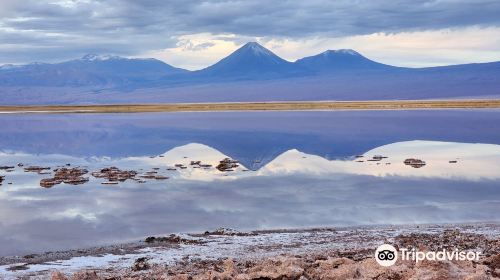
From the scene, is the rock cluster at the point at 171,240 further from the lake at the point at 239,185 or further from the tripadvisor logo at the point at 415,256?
the tripadvisor logo at the point at 415,256

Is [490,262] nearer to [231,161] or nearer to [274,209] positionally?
[274,209]

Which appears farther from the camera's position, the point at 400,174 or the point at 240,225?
the point at 400,174

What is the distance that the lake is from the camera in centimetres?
1238

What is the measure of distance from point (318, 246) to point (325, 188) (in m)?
6.70

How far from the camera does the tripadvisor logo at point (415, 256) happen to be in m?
7.37

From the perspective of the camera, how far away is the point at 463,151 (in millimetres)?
24891

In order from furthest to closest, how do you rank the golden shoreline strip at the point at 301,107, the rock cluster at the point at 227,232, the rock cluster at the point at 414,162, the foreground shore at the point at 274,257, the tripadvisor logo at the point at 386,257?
the golden shoreline strip at the point at 301,107 → the rock cluster at the point at 414,162 → the rock cluster at the point at 227,232 → the tripadvisor logo at the point at 386,257 → the foreground shore at the point at 274,257

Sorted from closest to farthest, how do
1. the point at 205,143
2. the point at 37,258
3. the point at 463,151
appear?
the point at 37,258 < the point at 463,151 < the point at 205,143

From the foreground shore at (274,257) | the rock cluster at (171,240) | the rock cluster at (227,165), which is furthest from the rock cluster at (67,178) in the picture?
the foreground shore at (274,257)

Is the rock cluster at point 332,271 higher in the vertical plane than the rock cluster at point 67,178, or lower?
higher

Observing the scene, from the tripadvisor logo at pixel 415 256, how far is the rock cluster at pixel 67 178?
11901 mm

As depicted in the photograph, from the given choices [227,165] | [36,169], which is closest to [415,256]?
[227,165]

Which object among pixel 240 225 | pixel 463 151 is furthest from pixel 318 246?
pixel 463 151

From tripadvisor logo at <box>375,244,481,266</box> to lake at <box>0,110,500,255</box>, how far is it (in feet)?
11.9
